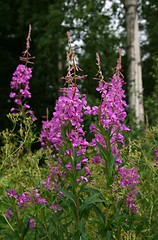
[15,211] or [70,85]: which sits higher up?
[70,85]

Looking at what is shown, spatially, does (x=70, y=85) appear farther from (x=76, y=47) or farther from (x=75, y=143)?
(x=76, y=47)

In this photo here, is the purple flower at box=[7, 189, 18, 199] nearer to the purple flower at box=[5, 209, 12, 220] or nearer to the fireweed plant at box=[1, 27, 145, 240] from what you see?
the fireweed plant at box=[1, 27, 145, 240]

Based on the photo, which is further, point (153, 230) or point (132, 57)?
point (132, 57)

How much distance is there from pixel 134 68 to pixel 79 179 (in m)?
7.84

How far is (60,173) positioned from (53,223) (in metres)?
0.29

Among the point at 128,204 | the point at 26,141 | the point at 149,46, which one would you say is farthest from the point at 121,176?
the point at 149,46

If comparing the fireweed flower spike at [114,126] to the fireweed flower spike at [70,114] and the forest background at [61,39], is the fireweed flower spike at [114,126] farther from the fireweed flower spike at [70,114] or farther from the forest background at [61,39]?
the forest background at [61,39]

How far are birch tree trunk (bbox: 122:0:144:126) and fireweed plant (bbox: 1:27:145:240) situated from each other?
6750 mm

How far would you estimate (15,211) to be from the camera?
119 inches

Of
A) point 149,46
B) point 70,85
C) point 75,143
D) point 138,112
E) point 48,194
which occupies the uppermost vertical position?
point 149,46

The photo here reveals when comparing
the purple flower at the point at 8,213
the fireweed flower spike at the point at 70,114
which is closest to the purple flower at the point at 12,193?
the purple flower at the point at 8,213

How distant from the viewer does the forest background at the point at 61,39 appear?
13.2 m

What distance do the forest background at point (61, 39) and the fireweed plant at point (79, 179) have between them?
6363 millimetres

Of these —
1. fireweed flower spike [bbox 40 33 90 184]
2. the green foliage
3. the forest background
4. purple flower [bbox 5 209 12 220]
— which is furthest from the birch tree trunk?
fireweed flower spike [bbox 40 33 90 184]
